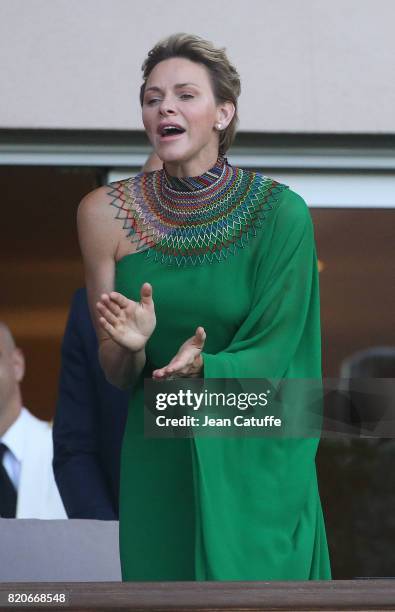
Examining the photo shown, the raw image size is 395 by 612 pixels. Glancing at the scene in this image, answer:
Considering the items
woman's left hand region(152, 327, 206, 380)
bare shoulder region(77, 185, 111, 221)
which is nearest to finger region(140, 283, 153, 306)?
woman's left hand region(152, 327, 206, 380)

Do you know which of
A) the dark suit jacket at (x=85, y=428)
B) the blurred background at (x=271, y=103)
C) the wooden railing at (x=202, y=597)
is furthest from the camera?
the blurred background at (x=271, y=103)

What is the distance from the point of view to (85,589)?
2.36 metres

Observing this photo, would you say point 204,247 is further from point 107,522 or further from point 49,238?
point 49,238

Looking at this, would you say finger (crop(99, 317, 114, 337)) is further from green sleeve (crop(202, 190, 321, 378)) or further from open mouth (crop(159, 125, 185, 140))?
open mouth (crop(159, 125, 185, 140))

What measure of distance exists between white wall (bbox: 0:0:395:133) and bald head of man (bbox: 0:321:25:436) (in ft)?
3.00

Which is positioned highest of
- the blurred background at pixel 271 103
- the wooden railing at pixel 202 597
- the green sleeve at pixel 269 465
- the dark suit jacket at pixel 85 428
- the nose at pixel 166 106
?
the blurred background at pixel 271 103

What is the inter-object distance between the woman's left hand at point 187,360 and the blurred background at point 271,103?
1566mm

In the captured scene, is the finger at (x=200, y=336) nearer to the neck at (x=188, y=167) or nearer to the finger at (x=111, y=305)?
the finger at (x=111, y=305)

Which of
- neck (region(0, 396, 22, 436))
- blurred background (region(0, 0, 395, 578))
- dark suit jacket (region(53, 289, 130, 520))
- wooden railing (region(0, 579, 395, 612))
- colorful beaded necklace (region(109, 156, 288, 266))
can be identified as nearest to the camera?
wooden railing (region(0, 579, 395, 612))

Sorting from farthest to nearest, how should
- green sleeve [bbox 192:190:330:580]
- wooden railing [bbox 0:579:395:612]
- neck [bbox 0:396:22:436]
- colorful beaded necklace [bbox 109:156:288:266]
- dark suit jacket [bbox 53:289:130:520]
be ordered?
neck [bbox 0:396:22:436] < dark suit jacket [bbox 53:289:130:520] < colorful beaded necklace [bbox 109:156:288:266] < green sleeve [bbox 192:190:330:580] < wooden railing [bbox 0:579:395:612]

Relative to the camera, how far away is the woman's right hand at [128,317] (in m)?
2.41

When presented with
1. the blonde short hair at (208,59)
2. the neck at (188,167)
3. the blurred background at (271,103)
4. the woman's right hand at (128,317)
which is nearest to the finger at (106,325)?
the woman's right hand at (128,317)

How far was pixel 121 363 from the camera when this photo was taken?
8.44ft

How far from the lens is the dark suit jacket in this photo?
3691mm
